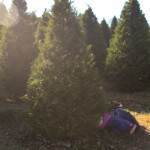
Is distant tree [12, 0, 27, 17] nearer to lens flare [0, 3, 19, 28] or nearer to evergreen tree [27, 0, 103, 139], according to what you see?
lens flare [0, 3, 19, 28]

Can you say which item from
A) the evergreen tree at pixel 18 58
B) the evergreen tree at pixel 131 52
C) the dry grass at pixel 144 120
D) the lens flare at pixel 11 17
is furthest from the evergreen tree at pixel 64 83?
the evergreen tree at pixel 131 52

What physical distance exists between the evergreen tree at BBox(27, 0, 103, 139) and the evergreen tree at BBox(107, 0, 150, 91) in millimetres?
10884

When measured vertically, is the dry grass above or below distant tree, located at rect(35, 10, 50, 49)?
below

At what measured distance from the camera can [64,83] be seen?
8.97 metres

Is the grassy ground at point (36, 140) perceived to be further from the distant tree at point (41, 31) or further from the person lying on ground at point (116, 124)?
the distant tree at point (41, 31)

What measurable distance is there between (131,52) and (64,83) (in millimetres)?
11948

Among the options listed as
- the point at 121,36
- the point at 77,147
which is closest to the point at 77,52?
the point at 77,147

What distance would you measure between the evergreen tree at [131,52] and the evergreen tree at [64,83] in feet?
35.7

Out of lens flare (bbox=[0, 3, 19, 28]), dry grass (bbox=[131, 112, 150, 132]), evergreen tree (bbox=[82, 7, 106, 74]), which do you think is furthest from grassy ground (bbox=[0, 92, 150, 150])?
evergreen tree (bbox=[82, 7, 106, 74])

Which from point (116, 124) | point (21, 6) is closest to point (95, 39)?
point (21, 6)

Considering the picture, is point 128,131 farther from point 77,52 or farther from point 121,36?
point 121,36

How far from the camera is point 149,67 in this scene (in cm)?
2081

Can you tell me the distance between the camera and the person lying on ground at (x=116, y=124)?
1019cm

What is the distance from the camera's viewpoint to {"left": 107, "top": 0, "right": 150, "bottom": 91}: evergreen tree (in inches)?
797
